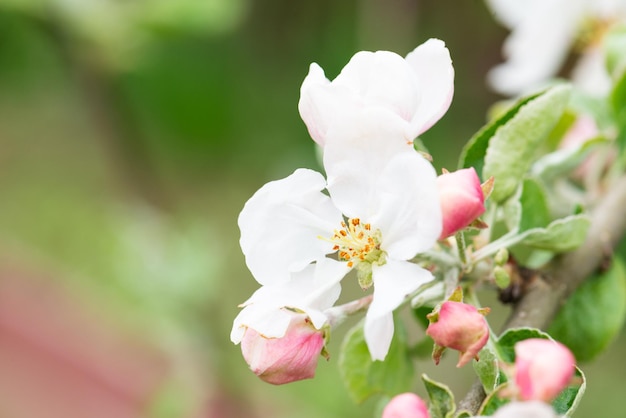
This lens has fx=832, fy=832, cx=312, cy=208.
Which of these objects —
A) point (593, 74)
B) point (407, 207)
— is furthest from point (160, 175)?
point (407, 207)

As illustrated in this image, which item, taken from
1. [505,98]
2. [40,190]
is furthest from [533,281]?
[40,190]

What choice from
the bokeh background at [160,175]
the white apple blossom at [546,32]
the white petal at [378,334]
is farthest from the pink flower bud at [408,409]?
the bokeh background at [160,175]

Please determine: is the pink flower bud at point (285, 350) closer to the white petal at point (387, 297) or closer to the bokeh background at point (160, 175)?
the white petal at point (387, 297)

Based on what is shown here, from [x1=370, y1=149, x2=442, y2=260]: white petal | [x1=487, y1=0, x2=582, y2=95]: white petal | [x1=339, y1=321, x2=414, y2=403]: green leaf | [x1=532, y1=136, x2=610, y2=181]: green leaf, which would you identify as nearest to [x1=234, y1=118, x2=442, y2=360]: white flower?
[x1=370, y1=149, x2=442, y2=260]: white petal

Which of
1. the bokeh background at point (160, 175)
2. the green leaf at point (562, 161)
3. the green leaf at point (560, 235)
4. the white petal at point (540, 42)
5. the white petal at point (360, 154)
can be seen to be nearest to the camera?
the white petal at point (360, 154)

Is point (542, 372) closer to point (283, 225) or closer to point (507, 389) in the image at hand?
point (507, 389)
